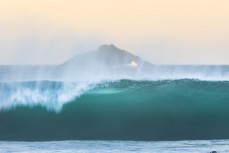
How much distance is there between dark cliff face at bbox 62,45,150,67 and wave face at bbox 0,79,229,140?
25.0 feet

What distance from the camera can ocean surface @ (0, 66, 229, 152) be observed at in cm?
1588

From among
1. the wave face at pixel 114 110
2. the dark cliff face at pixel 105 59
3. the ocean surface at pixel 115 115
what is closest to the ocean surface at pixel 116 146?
the ocean surface at pixel 115 115

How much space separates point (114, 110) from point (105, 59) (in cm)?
2062

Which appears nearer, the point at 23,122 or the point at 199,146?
the point at 199,146

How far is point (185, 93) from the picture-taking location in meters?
20.9

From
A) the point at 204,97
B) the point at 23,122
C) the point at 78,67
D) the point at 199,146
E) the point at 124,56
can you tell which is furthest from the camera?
the point at 124,56

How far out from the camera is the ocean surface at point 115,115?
1588cm

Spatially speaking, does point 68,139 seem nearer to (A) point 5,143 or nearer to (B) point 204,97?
(A) point 5,143

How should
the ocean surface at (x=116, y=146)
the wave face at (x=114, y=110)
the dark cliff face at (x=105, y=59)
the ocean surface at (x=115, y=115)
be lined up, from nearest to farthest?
the ocean surface at (x=116, y=146)
the ocean surface at (x=115, y=115)
the wave face at (x=114, y=110)
the dark cliff face at (x=105, y=59)

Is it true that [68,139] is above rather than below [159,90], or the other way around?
below

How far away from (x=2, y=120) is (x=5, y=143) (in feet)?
9.24

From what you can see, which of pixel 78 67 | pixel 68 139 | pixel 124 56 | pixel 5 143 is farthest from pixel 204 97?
pixel 124 56

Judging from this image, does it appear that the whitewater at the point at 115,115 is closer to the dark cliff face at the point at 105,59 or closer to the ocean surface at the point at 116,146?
the ocean surface at the point at 116,146

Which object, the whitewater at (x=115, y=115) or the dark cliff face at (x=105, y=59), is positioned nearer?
the whitewater at (x=115, y=115)
